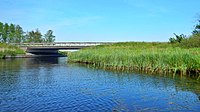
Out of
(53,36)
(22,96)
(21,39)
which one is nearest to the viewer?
(22,96)

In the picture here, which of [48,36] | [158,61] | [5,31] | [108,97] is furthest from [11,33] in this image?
[108,97]

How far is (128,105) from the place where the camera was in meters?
13.7

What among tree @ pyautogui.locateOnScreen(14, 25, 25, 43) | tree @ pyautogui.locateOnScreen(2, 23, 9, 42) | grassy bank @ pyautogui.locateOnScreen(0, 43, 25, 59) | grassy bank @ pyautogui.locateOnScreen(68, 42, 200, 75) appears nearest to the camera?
grassy bank @ pyautogui.locateOnScreen(68, 42, 200, 75)

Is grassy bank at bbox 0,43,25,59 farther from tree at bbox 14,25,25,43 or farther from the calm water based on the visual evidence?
the calm water

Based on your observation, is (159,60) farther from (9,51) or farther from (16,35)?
(16,35)

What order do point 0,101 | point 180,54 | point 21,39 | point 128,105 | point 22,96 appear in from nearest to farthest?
point 128,105, point 0,101, point 22,96, point 180,54, point 21,39

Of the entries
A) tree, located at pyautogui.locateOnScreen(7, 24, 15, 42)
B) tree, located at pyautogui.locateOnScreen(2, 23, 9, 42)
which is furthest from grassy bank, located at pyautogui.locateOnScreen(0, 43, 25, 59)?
tree, located at pyautogui.locateOnScreen(7, 24, 15, 42)

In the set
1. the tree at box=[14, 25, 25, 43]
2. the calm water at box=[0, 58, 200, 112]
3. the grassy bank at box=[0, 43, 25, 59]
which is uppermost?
the tree at box=[14, 25, 25, 43]

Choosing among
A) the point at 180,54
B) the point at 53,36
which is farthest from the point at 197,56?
the point at 53,36

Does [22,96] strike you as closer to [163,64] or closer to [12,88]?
[12,88]

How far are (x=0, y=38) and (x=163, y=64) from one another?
3619 inches

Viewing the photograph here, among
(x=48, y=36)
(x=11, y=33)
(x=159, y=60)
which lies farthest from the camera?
(x=48, y=36)

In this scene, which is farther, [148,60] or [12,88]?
[148,60]

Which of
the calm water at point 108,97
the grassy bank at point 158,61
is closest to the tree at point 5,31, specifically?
the grassy bank at point 158,61
